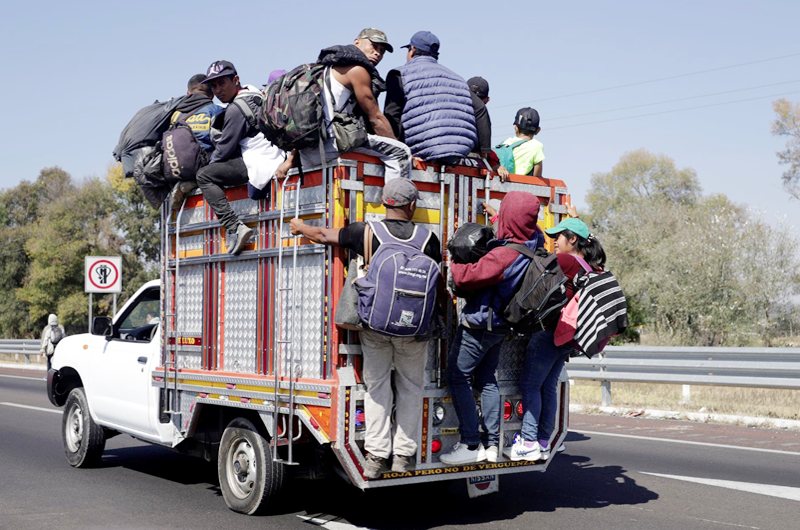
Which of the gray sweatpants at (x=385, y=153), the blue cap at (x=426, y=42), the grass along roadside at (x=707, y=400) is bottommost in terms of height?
the grass along roadside at (x=707, y=400)

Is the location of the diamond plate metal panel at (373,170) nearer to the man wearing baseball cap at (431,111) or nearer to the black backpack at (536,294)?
the man wearing baseball cap at (431,111)

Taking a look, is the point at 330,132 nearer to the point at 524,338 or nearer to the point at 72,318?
the point at 524,338

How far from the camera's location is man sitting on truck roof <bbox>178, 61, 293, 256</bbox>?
682cm

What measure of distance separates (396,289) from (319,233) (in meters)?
0.67

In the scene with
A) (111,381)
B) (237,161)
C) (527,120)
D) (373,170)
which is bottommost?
(111,381)

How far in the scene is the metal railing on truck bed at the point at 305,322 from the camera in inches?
234

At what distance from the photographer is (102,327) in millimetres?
8766

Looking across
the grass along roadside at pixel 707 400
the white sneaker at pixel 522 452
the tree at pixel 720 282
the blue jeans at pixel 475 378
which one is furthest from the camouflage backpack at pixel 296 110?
the tree at pixel 720 282

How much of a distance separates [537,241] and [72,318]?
52343mm

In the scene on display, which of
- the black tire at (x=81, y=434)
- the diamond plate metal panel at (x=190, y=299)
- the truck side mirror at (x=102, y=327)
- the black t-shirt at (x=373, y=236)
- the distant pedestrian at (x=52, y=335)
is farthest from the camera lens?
the distant pedestrian at (x=52, y=335)

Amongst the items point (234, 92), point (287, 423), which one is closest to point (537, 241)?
point (287, 423)

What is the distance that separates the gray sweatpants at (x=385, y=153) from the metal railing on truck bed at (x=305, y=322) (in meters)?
0.07

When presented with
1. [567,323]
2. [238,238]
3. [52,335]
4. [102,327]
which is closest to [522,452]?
[567,323]

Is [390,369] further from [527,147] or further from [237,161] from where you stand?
[527,147]
